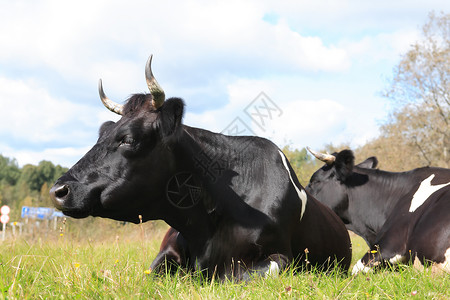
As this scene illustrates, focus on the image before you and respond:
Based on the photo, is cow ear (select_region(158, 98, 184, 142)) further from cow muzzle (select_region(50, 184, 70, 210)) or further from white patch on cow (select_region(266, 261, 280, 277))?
white patch on cow (select_region(266, 261, 280, 277))

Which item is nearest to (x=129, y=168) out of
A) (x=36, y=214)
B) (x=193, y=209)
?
(x=193, y=209)

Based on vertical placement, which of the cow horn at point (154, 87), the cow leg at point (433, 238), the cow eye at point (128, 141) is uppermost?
the cow horn at point (154, 87)

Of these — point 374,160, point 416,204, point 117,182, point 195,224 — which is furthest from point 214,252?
point 374,160

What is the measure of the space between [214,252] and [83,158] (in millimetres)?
1417

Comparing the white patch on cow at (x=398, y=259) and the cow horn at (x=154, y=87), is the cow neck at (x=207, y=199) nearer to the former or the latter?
the cow horn at (x=154, y=87)

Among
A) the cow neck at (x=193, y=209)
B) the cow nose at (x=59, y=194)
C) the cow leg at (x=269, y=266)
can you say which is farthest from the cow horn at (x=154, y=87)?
the cow leg at (x=269, y=266)

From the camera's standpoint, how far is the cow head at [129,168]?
3.93 m

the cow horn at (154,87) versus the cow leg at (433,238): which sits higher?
the cow horn at (154,87)

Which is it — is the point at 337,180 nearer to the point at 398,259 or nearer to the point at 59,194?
the point at 398,259

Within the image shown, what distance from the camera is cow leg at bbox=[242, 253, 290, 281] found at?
158 inches

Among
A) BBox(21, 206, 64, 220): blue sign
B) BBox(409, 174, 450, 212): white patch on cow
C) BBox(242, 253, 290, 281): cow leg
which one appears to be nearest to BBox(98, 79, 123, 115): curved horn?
BBox(242, 253, 290, 281): cow leg

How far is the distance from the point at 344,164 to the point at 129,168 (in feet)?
14.6

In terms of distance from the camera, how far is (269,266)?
412 cm

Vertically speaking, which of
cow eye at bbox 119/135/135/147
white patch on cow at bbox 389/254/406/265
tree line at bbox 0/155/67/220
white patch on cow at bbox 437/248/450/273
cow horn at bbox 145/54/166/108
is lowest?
white patch on cow at bbox 389/254/406/265
